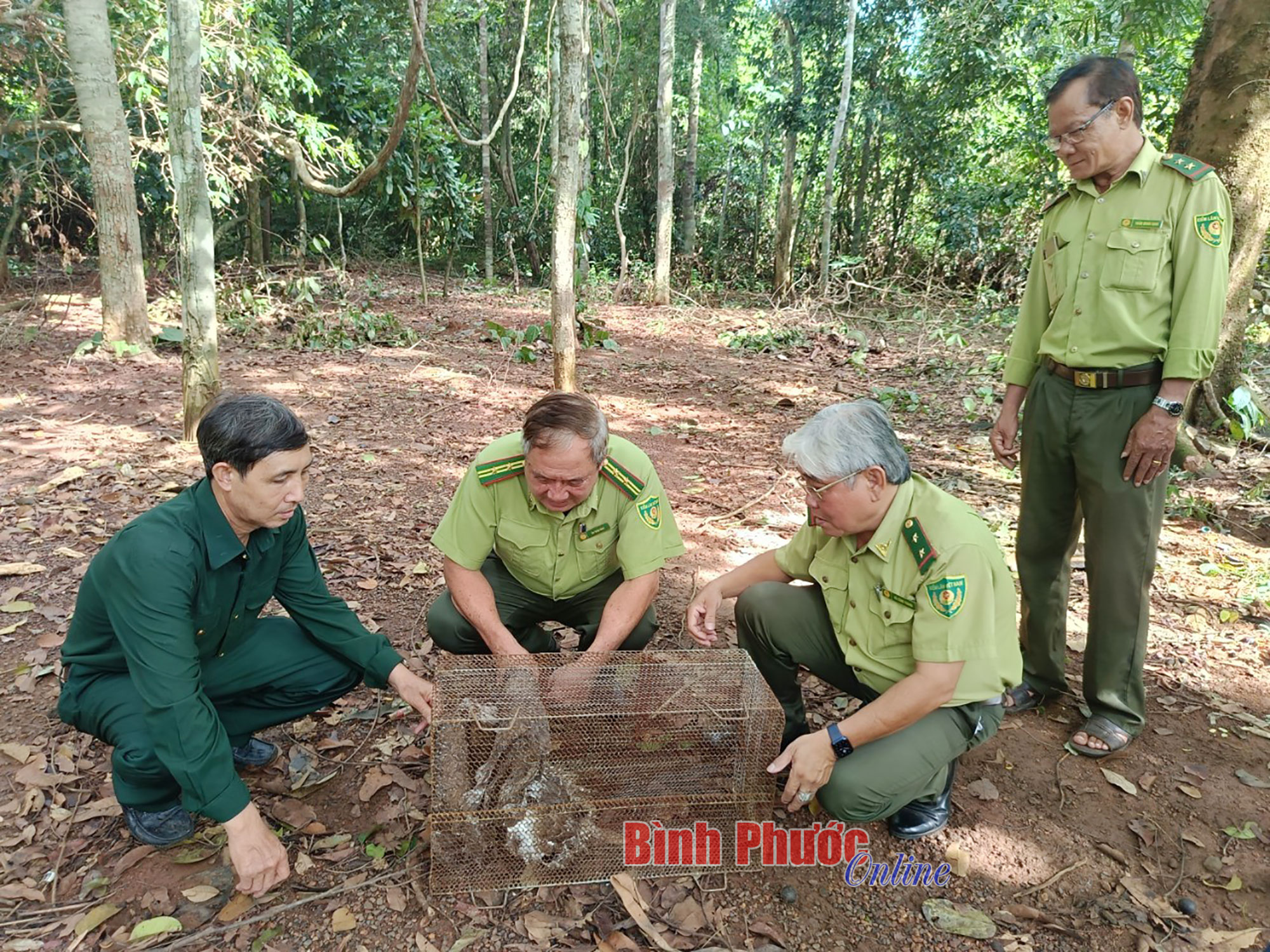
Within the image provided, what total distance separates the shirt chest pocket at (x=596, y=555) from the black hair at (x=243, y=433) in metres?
1.08

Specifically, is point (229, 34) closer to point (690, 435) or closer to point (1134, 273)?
point (690, 435)

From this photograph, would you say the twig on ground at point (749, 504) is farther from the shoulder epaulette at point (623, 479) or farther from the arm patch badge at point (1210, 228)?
the arm patch badge at point (1210, 228)

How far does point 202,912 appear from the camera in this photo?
85.2 inches

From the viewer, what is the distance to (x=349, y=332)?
9.46m

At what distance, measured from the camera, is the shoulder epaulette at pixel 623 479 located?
2.72 m

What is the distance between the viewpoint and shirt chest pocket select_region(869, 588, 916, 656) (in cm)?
231

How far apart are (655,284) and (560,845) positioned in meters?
12.9

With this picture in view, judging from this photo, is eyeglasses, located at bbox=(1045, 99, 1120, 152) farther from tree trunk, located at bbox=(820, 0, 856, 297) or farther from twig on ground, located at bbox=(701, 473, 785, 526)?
tree trunk, located at bbox=(820, 0, 856, 297)

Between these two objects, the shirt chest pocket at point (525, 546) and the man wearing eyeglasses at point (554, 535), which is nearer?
the man wearing eyeglasses at point (554, 535)

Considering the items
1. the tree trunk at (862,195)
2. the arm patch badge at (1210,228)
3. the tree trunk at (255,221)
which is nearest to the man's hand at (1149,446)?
the arm patch badge at (1210,228)

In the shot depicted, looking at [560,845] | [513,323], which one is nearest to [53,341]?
[513,323]

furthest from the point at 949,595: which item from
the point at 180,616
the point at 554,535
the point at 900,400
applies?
the point at 900,400

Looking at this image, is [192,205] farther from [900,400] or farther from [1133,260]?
[900,400]

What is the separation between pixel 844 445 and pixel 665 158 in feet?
41.9
